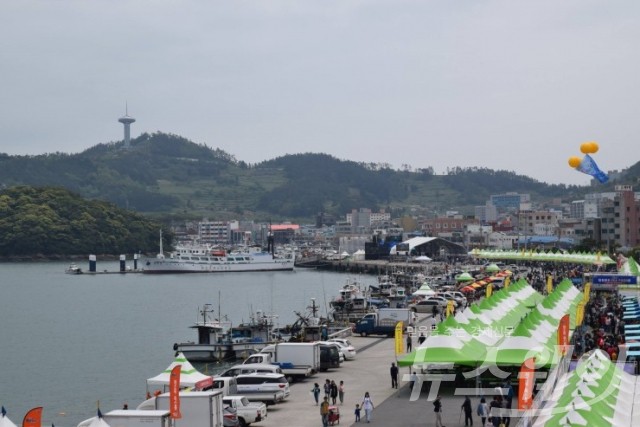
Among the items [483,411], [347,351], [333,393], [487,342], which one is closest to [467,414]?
[483,411]

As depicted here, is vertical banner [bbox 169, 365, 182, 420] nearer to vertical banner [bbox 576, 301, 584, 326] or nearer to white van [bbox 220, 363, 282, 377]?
white van [bbox 220, 363, 282, 377]

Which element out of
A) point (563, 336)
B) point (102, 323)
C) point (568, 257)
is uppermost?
point (568, 257)

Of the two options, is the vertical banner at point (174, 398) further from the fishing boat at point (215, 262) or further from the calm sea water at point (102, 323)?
the fishing boat at point (215, 262)

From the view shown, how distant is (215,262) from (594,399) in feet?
310

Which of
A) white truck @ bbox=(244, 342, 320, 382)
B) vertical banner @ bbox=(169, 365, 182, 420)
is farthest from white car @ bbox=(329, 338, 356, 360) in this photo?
vertical banner @ bbox=(169, 365, 182, 420)

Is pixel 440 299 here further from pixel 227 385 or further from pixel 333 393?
pixel 227 385

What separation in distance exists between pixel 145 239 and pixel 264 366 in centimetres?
11760

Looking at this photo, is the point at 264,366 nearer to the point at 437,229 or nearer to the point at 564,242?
the point at 564,242

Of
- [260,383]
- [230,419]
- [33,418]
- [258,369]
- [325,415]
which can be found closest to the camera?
[33,418]

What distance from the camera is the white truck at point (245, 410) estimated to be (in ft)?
57.1

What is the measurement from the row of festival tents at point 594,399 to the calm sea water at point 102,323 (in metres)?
12.4

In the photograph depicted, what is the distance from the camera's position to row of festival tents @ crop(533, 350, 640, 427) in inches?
521

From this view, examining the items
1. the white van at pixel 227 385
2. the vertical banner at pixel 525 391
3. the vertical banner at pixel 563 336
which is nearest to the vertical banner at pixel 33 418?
the white van at pixel 227 385

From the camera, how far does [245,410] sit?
17.5m
